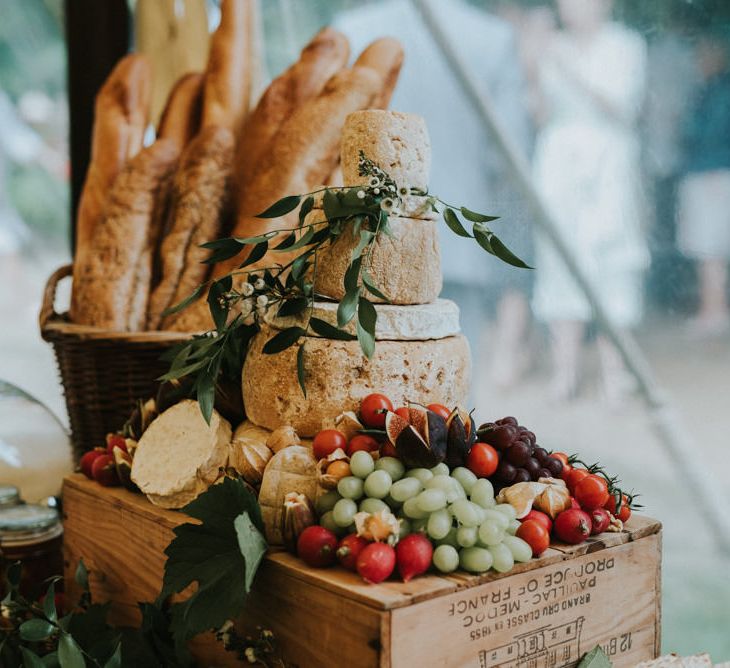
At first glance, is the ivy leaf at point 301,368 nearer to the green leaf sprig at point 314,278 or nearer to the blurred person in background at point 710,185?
the green leaf sprig at point 314,278

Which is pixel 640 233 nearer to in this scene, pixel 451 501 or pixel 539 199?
pixel 539 199

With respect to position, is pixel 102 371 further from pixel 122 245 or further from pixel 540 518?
pixel 540 518

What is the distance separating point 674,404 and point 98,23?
76.8 inches

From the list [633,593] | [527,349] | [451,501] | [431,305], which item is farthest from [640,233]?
[451,501]

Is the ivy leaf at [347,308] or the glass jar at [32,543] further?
the glass jar at [32,543]

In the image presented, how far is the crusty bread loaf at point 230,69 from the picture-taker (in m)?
1.69

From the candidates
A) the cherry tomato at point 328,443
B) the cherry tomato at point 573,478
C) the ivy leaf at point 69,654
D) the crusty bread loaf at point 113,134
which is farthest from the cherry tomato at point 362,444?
the crusty bread loaf at point 113,134

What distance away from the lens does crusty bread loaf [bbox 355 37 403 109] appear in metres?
1.56

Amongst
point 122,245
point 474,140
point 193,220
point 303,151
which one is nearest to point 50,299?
point 122,245

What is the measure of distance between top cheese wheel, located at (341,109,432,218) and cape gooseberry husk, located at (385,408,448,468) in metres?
0.29

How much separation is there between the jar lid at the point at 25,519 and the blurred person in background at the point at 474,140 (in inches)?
40.7

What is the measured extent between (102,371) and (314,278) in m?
0.61

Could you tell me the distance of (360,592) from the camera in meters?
0.71

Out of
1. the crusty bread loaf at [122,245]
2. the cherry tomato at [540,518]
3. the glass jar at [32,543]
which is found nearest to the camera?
the cherry tomato at [540,518]
